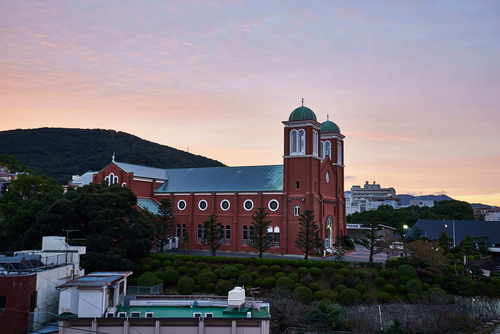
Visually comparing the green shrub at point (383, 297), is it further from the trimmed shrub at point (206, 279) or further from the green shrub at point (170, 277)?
the green shrub at point (170, 277)

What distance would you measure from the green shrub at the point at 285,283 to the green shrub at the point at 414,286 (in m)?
9.12

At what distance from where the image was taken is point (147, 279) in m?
35.1

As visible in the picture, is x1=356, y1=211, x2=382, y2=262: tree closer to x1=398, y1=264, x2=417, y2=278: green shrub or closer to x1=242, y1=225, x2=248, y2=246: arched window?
x1=398, y1=264, x2=417, y2=278: green shrub

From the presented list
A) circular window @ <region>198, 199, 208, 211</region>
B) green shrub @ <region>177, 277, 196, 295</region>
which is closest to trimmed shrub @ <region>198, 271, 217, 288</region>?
green shrub @ <region>177, 277, 196, 295</region>

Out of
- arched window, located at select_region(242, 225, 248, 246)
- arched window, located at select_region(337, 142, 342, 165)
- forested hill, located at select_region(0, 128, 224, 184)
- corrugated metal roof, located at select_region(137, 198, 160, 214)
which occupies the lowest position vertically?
arched window, located at select_region(242, 225, 248, 246)

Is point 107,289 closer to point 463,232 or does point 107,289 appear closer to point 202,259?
point 202,259

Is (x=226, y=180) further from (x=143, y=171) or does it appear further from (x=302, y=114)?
(x=302, y=114)

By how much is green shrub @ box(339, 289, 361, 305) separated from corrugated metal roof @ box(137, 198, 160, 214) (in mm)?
25790

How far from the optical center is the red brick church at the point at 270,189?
44.4 metres

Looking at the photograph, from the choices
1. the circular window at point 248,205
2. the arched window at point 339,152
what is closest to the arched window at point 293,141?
the circular window at point 248,205

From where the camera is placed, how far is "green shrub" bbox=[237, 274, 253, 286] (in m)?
34.4

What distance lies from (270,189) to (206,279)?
1430 centimetres

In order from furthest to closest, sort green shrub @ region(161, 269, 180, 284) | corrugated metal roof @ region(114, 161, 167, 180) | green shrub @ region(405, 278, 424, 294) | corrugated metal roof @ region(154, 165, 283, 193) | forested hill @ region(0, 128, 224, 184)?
forested hill @ region(0, 128, 224, 184) → corrugated metal roof @ region(114, 161, 167, 180) → corrugated metal roof @ region(154, 165, 283, 193) → green shrub @ region(161, 269, 180, 284) → green shrub @ region(405, 278, 424, 294)

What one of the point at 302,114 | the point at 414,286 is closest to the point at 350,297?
the point at 414,286
